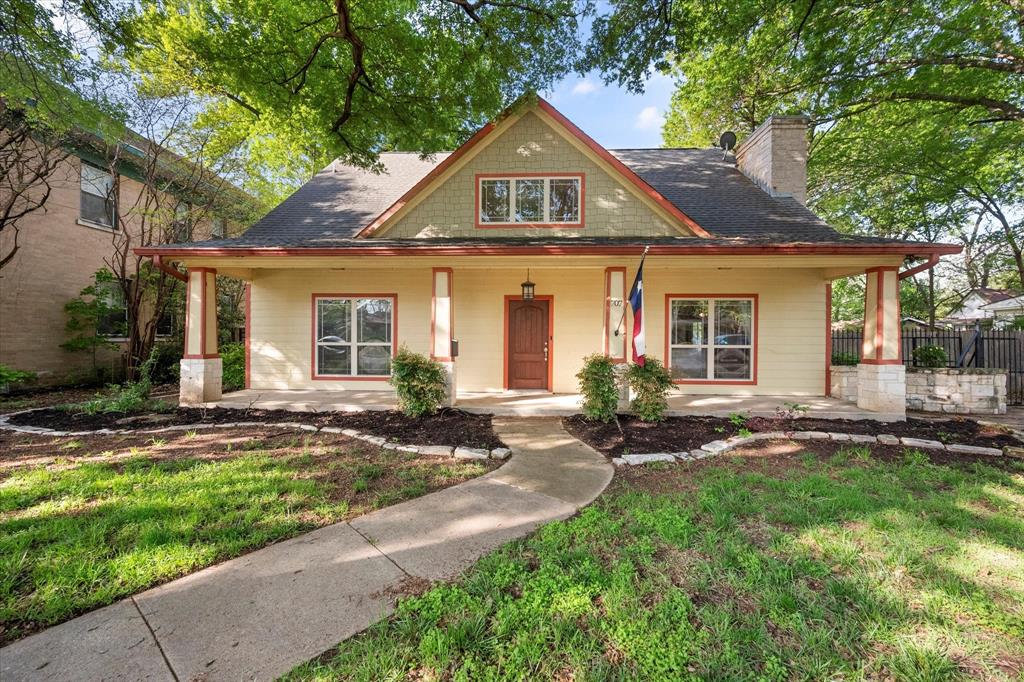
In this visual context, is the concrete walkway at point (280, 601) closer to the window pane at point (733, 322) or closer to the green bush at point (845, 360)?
the window pane at point (733, 322)

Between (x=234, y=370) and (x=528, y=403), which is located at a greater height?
(x=234, y=370)

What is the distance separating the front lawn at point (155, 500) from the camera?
244cm

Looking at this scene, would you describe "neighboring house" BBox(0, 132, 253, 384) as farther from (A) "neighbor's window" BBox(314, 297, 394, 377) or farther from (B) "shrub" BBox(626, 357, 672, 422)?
(B) "shrub" BBox(626, 357, 672, 422)

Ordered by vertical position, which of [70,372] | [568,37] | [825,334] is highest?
[568,37]

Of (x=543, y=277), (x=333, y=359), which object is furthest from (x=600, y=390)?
(x=333, y=359)

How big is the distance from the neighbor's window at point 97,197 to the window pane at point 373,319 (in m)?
8.31

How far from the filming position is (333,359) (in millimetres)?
9195

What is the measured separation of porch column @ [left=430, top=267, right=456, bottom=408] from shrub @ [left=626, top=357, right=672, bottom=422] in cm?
326

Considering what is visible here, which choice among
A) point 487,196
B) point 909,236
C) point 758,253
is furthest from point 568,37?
point 909,236

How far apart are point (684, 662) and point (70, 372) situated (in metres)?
15.0

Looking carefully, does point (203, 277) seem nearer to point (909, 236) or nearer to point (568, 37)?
point (568, 37)

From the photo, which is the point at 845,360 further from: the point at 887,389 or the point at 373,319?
the point at 373,319

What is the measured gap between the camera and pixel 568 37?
714cm

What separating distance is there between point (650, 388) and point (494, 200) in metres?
5.06
